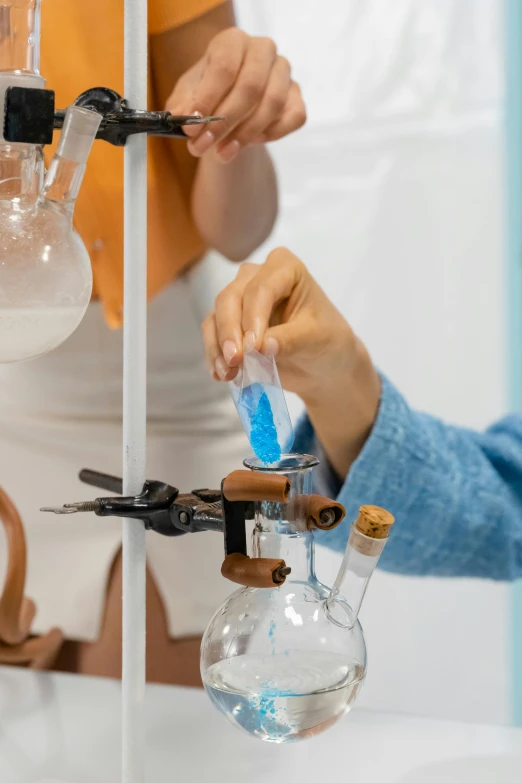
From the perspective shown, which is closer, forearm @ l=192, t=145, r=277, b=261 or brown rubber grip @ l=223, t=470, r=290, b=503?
brown rubber grip @ l=223, t=470, r=290, b=503

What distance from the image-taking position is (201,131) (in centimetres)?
39

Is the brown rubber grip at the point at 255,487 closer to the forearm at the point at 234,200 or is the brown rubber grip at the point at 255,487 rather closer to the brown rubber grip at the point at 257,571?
the brown rubber grip at the point at 257,571

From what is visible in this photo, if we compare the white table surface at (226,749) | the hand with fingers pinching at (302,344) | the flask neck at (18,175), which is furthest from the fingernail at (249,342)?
the white table surface at (226,749)

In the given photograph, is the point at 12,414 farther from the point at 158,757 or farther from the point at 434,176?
the point at 434,176

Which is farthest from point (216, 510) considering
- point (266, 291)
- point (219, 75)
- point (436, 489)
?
point (436, 489)

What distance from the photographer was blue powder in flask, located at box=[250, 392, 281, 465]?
1.02ft

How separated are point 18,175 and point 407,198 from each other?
0.75 m

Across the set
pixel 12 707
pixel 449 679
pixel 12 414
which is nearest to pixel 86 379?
pixel 12 414

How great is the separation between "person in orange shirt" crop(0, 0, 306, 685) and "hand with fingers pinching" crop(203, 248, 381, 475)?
0.31 feet

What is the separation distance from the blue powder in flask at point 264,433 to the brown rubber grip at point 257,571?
4cm

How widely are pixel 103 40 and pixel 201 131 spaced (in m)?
0.22

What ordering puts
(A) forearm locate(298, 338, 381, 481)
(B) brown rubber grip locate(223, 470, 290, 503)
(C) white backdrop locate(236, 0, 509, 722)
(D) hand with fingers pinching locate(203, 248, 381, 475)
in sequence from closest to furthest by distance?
(B) brown rubber grip locate(223, 470, 290, 503), (D) hand with fingers pinching locate(203, 248, 381, 475), (A) forearm locate(298, 338, 381, 481), (C) white backdrop locate(236, 0, 509, 722)

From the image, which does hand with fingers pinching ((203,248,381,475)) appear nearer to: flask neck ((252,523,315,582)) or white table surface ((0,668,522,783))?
flask neck ((252,523,315,582))

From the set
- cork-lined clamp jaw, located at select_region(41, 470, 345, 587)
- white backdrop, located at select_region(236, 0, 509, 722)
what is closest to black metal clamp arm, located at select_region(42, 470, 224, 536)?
cork-lined clamp jaw, located at select_region(41, 470, 345, 587)
